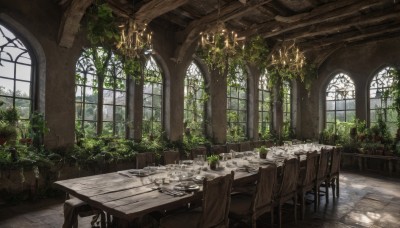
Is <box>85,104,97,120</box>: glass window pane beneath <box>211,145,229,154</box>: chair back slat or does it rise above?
above

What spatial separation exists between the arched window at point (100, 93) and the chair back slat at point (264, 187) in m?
4.23

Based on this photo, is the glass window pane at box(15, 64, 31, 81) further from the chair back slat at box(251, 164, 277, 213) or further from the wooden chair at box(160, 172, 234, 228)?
the chair back slat at box(251, 164, 277, 213)

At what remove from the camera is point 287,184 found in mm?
3893

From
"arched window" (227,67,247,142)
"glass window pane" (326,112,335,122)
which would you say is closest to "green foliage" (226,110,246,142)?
"arched window" (227,67,247,142)

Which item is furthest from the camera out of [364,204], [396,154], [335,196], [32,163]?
[396,154]

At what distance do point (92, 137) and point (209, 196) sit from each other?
4238mm

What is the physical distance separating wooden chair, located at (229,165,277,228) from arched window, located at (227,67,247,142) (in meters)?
5.11

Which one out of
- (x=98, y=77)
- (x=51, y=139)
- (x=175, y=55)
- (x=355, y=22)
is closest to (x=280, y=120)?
(x=355, y=22)

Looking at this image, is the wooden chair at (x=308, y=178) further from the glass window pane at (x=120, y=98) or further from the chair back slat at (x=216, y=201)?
the glass window pane at (x=120, y=98)

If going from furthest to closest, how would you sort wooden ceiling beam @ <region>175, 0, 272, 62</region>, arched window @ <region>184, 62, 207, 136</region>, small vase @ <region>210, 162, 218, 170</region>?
arched window @ <region>184, 62, 207, 136</region> < wooden ceiling beam @ <region>175, 0, 272, 62</region> < small vase @ <region>210, 162, 218, 170</region>

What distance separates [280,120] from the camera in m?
10.4

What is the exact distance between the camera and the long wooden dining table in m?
2.38

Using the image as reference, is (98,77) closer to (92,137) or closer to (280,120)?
(92,137)

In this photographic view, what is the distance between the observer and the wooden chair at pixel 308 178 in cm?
431
